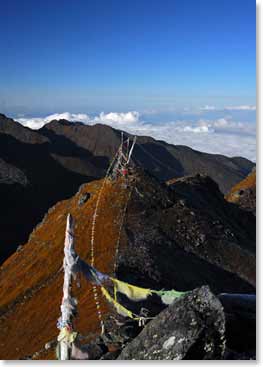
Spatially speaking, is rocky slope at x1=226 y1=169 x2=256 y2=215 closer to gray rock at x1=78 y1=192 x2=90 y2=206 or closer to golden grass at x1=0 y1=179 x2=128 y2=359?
gray rock at x1=78 y1=192 x2=90 y2=206

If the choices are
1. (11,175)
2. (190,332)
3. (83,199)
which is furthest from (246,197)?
(11,175)

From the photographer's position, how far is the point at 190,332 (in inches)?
382

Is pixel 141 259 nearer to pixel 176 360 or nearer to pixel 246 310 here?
pixel 246 310

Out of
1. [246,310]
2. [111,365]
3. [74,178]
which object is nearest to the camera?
[111,365]

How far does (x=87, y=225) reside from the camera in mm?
33812

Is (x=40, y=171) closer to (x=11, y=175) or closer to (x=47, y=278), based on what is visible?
(x=11, y=175)

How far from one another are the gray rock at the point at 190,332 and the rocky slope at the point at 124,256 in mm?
9094

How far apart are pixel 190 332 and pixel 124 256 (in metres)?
17.3

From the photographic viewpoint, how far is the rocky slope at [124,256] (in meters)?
25.0

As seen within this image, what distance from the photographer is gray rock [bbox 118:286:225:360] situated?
969 centimetres

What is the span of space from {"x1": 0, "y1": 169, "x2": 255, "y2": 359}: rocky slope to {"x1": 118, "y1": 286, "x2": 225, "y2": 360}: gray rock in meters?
9.09

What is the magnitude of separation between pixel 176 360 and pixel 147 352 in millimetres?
827

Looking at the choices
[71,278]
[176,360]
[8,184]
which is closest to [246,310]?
[176,360]

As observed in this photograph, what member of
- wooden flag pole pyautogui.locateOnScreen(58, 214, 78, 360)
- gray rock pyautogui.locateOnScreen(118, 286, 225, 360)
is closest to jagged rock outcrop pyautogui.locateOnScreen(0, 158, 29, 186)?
wooden flag pole pyautogui.locateOnScreen(58, 214, 78, 360)
